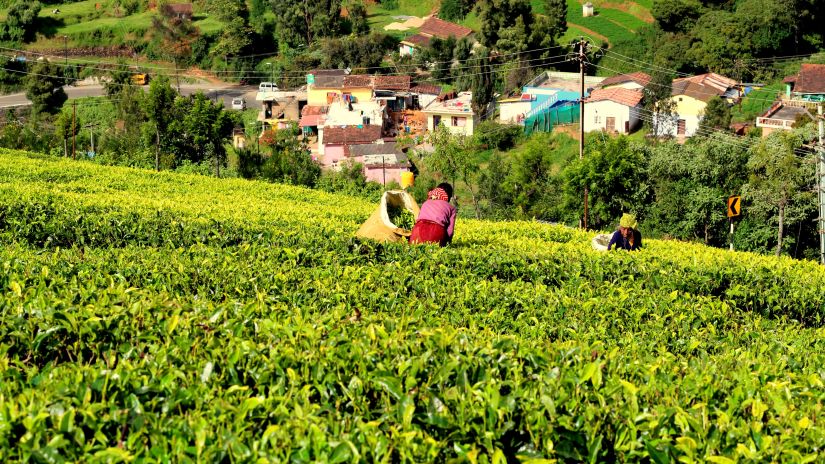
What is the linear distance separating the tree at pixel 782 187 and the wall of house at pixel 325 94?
1232 inches

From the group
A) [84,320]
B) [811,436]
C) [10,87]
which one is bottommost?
[811,436]

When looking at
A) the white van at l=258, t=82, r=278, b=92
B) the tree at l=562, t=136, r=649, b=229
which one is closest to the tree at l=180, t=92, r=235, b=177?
the tree at l=562, t=136, r=649, b=229

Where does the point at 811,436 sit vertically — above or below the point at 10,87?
below

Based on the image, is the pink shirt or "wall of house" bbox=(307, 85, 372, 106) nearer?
the pink shirt

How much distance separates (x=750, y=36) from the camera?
58281 millimetres

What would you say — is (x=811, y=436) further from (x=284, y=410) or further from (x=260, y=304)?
(x=260, y=304)

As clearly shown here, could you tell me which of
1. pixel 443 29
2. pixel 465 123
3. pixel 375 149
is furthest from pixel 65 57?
pixel 375 149

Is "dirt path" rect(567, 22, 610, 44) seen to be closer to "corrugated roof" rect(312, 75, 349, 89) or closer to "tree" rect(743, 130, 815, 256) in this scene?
"corrugated roof" rect(312, 75, 349, 89)

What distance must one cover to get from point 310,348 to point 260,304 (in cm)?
148

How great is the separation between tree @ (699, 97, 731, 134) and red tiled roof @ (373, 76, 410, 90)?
2162 cm

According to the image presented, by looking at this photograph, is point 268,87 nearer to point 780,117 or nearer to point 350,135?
point 350,135

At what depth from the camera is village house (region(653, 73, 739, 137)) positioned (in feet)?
162

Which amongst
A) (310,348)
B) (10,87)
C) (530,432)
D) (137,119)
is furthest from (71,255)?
(10,87)

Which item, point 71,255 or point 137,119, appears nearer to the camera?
point 71,255
